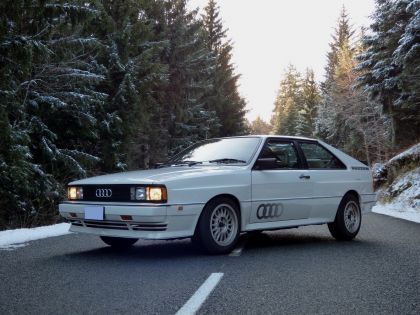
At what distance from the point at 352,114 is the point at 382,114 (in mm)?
17111

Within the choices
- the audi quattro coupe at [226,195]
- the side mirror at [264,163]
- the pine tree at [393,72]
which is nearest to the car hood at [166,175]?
the audi quattro coupe at [226,195]

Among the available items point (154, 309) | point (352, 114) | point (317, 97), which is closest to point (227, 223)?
point (154, 309)

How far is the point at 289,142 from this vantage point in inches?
304

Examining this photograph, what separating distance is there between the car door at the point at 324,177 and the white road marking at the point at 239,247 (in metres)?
1.10

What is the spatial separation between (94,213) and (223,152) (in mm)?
2053

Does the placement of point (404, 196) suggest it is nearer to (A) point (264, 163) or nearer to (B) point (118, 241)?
(A) point (264, 163)

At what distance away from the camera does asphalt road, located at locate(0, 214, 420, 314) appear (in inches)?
152

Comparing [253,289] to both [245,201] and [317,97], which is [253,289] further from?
[317,97]

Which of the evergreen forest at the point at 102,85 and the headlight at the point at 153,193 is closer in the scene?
the headlight at the point at 153,193

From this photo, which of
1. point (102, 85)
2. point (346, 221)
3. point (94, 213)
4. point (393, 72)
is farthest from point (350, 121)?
point (94, 213)

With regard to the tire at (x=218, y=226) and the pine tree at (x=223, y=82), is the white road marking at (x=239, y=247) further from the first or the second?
the pine tree at (x=223, y=82)

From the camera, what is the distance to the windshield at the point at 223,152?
22.9 ft

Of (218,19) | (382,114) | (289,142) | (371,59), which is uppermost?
(218,19)

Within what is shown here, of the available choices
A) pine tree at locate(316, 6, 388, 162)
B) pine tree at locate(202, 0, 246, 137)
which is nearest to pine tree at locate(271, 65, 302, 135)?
pine tree at locate(316, 6, 388, 162)
